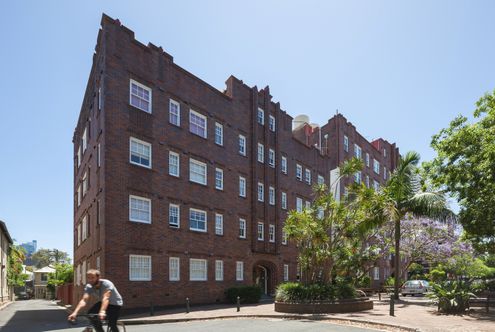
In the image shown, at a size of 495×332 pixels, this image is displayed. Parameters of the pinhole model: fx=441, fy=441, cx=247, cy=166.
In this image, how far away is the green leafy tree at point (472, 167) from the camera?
18.6m

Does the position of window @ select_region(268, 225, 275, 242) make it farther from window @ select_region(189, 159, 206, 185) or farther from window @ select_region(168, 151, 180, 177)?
window @ select_region(168, 151, 180, 177)

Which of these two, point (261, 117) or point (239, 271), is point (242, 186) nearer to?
point (239, 271)

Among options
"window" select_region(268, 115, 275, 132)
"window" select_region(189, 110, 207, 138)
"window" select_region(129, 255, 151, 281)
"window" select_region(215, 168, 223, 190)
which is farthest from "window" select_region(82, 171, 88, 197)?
"window" select_region(268, 115, 275, 132)

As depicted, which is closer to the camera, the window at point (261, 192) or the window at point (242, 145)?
the window at point (242, 145)

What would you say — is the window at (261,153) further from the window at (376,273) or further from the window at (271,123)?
the window at (376,273)

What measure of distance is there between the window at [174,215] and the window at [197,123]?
5.10 m

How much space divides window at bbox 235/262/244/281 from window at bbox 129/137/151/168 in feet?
33.3

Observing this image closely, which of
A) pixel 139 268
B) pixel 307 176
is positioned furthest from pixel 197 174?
pixel 307 176

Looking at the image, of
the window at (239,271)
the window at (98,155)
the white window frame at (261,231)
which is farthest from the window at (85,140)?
the white window frame at (261,231)

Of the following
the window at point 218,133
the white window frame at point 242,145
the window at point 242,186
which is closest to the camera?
the window at point 218,133

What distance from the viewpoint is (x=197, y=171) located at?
90.5 ft

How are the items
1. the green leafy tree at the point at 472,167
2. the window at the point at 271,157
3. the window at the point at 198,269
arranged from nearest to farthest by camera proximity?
the green leafy tree at the point at 472,167
the window at the point at 198,269
the window at the point at 271,157

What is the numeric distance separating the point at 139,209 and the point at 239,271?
389 inches

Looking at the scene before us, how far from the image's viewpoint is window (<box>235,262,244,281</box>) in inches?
1175
